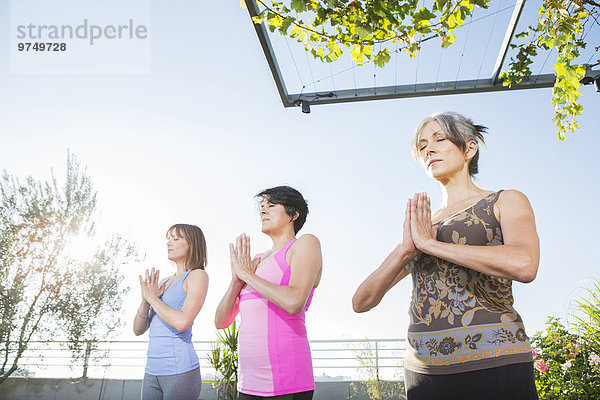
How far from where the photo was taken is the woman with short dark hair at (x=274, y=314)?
1.55 m

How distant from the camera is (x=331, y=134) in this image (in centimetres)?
604

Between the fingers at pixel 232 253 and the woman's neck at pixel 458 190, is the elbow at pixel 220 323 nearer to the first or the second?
the fingers at pixel 232 253

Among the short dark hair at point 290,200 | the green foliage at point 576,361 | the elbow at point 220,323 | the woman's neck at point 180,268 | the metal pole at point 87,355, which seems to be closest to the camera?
the elbow at point 220,323

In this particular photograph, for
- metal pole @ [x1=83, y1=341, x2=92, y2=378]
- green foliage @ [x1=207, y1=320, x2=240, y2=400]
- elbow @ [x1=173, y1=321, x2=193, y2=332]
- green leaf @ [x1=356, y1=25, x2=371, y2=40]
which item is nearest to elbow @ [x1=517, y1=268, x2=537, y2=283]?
green leaf @ [x1=356, y1=25, x2=371, y2=40]

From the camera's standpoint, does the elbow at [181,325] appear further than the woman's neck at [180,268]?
No

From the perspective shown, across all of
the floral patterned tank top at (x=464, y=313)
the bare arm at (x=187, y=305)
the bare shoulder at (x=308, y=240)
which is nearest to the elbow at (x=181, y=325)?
the bare arm at (x=187, y=305)

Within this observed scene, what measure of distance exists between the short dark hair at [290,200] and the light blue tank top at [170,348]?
0.82 meters

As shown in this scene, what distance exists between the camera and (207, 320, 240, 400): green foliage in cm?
603

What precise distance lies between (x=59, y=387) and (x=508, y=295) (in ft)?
30.0

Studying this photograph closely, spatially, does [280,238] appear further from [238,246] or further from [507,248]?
[507,248]

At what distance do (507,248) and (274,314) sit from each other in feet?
3.04

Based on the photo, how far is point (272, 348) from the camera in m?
1.58

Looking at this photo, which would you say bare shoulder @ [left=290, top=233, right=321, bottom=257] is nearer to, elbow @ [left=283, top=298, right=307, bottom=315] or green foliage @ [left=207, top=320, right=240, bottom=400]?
elbow @ [left=283, top=298, right=307, bottom=315]

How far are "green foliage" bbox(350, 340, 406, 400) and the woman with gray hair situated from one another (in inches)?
236
